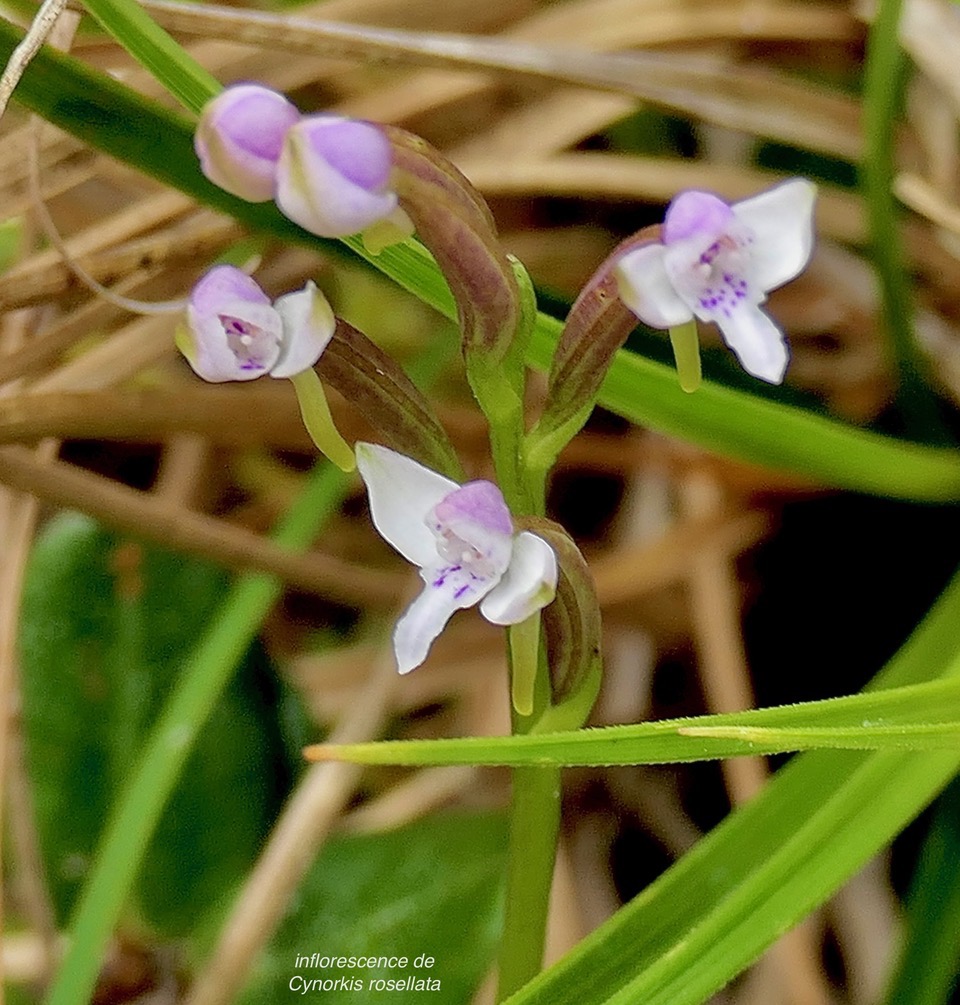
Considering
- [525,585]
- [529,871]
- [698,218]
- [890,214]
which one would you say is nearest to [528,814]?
[529,871]

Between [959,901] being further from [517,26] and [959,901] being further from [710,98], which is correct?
[517,26]

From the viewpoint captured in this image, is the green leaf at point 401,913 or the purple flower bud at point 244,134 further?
the green leaf at point 401,913

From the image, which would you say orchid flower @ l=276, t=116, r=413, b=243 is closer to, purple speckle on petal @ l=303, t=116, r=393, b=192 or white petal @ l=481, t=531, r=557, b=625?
purple speckle on petal @ l=303, t=116, r=393, b=192

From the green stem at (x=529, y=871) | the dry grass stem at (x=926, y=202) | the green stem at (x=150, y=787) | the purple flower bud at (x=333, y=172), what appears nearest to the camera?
the purple flower bud at (x=333, y=172)

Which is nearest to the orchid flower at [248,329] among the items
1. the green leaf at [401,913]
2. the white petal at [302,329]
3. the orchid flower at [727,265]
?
the white petal at [302,329]

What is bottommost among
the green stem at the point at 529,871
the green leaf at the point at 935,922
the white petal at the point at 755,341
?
the green leaf at the point at 935,922

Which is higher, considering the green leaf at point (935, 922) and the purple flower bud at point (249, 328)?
the purple flower bud at point (249, 328)

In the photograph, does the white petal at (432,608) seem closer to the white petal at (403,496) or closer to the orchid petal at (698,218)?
the white petal at (403,496)
